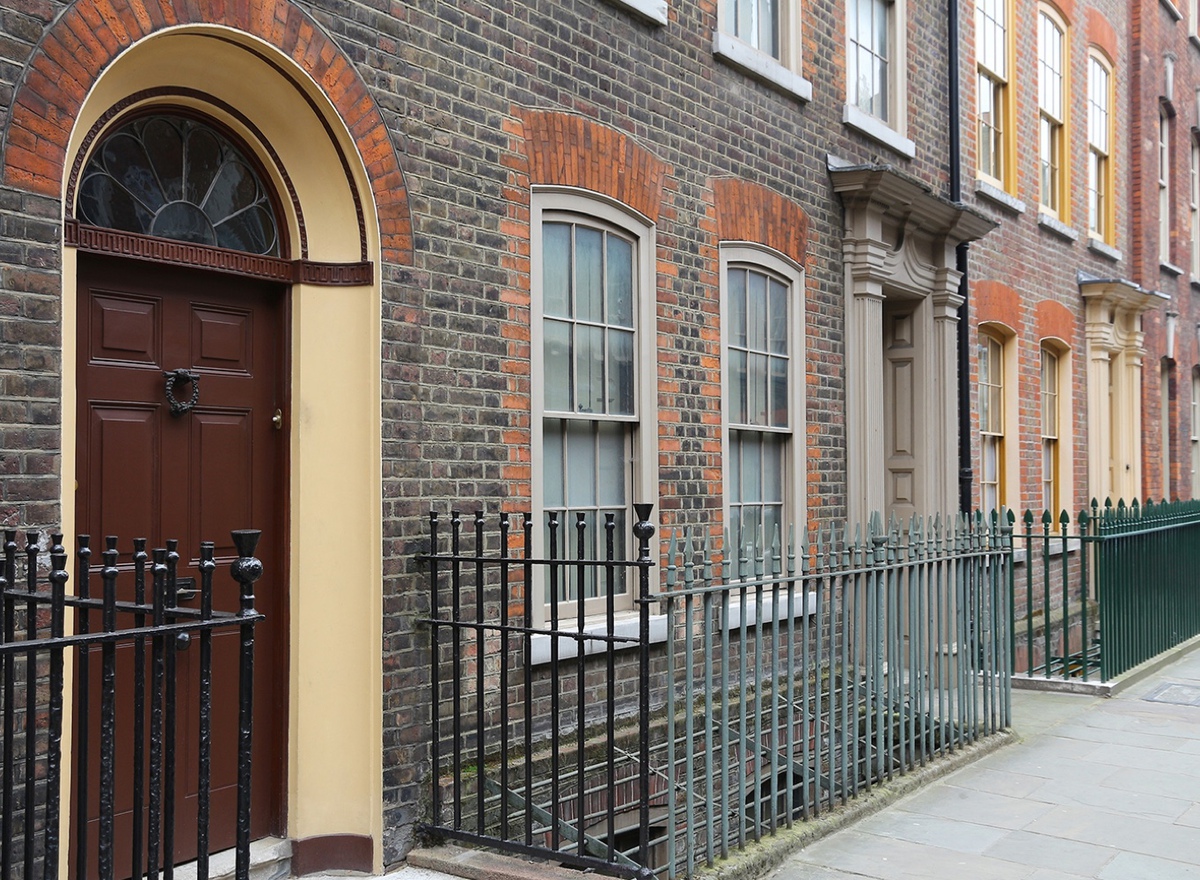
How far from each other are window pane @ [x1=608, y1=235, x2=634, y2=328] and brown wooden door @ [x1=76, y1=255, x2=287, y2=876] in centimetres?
210

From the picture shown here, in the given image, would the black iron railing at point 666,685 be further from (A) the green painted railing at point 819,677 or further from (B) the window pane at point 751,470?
(B) the window pane at point 751,470

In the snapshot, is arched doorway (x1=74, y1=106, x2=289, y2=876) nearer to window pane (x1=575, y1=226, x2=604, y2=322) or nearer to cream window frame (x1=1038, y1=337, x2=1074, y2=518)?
window pane (x1=575, y1=226, x2=604, y2=322)

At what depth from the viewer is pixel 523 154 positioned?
619cm

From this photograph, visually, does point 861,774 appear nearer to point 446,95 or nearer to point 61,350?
point 446,95

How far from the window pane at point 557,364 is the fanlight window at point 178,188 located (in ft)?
5.31

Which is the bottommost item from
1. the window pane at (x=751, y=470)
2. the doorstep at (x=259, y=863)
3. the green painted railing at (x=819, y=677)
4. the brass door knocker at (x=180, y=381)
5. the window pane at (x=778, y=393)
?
the doorstep at (x=259, y=863)

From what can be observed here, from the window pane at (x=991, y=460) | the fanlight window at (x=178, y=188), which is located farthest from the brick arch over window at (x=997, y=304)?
the fanlight window at (x=178, y=188)

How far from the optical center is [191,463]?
196 inches

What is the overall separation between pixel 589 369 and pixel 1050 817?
3.32m

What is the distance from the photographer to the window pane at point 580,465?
6.62 metres

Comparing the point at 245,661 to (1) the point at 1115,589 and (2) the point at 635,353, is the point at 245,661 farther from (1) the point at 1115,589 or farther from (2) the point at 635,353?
(1) the point at 1115,589

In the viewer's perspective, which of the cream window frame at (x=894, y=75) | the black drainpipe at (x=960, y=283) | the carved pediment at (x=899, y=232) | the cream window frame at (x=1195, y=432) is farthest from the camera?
the cream window frame at (x=1195, y=432)

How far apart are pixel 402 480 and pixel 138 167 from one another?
1.67m

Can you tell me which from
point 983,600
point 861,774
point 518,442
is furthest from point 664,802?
point 983,600
